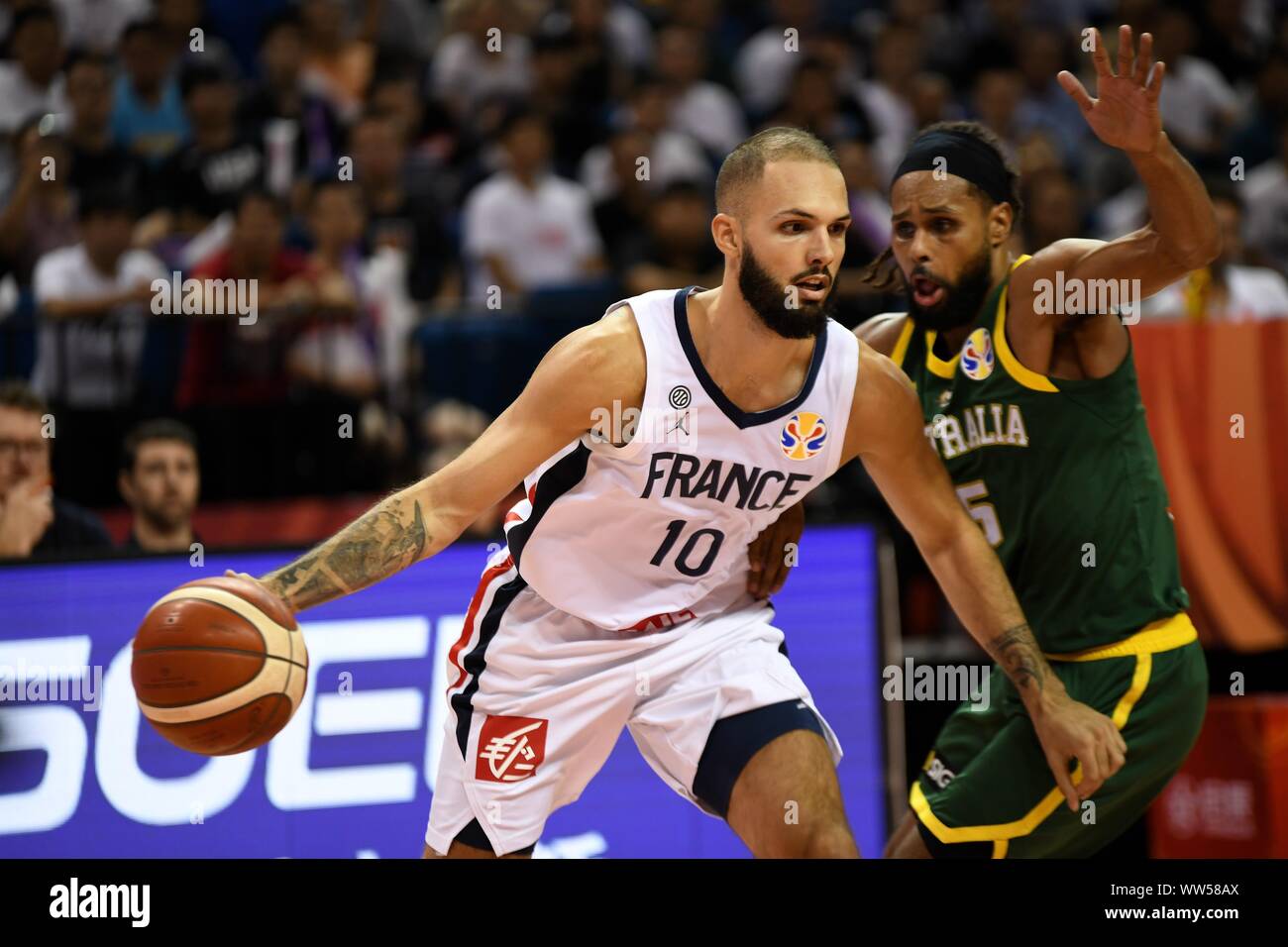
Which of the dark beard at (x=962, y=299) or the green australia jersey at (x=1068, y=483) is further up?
the dark beard at (x=962, y=299)

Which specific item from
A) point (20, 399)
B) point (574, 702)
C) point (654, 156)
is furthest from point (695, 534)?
point (654, 156)

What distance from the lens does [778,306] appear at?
4.51m

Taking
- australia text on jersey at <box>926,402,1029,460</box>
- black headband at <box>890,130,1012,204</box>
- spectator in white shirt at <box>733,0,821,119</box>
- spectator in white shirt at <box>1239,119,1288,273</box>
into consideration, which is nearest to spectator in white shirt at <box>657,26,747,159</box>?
spectator in white shirt at <box>733,0,821,119</box>

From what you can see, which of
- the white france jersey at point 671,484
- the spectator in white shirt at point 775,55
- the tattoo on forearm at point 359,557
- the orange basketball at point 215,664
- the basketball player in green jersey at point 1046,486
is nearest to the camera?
the orange basketball at point 215,664

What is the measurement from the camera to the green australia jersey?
4.95 m

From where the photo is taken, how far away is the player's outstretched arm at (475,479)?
4250mm

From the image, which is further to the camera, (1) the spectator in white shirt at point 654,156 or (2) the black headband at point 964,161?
(1) the spectator in white shirt at point 654,156

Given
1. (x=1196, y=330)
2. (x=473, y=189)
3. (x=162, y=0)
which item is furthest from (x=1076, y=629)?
(x=162, y=0)

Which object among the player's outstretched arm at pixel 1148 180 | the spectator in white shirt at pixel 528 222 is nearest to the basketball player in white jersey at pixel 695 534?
the player's outstretched arm at pixel 1148 180

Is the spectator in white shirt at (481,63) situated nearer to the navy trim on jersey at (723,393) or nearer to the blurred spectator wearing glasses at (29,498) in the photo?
the blurred spectator wearing glasses at (29,498)

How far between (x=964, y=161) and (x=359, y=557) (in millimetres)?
2193

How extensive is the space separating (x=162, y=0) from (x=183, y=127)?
0.98 metres

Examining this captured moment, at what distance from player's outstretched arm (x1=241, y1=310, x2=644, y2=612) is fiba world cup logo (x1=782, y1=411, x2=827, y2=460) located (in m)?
0.44

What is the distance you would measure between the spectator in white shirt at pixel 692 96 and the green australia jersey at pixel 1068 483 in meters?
6.79
